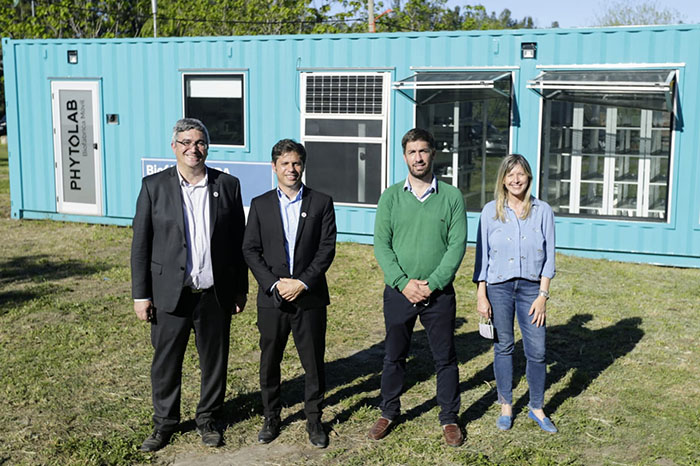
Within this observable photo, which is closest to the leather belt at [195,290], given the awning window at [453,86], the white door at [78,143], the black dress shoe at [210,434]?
the black dress shoe at [210,434]

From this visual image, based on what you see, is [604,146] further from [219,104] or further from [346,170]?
[219,104]

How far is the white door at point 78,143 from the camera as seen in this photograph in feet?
42.3

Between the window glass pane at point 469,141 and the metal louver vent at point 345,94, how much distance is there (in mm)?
672

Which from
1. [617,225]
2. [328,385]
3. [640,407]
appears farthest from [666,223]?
[328,385]

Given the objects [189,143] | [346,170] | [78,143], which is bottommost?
[346,170]

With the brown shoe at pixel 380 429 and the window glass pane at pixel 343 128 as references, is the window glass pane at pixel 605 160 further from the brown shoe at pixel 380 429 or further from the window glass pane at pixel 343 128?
the brown shoe at pixel 380 429

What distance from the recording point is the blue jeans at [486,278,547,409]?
4879 mm

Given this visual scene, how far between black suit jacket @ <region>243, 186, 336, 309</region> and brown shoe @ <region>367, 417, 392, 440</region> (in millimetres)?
834

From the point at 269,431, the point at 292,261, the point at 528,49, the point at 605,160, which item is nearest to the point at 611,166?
the point at 605,160

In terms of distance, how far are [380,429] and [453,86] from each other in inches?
252

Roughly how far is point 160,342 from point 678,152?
298 inches

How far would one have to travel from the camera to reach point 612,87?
9.55m

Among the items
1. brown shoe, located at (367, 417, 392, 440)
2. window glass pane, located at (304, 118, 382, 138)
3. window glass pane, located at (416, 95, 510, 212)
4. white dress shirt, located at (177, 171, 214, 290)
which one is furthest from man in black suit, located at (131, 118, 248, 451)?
window glass pane, located at (416, 95, 510, 212)

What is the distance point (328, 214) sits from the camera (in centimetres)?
478
